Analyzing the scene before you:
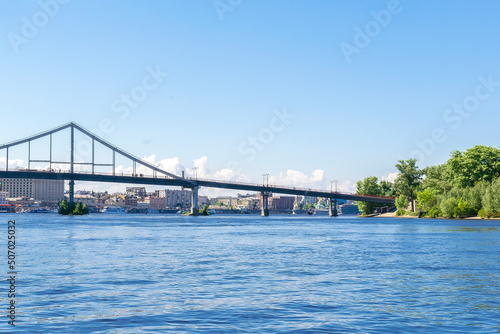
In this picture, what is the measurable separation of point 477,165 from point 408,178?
50.0m

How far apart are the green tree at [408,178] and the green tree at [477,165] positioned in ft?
146

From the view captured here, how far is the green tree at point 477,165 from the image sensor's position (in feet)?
337

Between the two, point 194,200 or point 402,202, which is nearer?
point 402,202

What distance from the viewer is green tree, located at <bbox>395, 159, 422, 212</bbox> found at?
499 ft

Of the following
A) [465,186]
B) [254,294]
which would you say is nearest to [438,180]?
[465,186]

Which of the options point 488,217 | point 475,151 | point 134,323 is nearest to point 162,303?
point 134,323

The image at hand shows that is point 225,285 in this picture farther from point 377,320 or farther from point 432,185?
point 432,185

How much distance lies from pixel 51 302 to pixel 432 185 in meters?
119

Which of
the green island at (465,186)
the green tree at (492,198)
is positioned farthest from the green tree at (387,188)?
the green tree at (492,198)

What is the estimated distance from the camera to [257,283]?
2027 centimetres

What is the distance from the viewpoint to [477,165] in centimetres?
10300

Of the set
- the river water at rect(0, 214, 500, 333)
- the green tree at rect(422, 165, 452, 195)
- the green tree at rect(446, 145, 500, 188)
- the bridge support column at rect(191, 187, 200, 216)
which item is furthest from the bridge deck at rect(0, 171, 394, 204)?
the river water at rect(0, 214, 500, 333)

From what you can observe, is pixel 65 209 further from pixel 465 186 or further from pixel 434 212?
pixel 465 186

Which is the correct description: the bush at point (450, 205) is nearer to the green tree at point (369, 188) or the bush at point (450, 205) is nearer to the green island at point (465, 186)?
the green island at point (465, 186)
